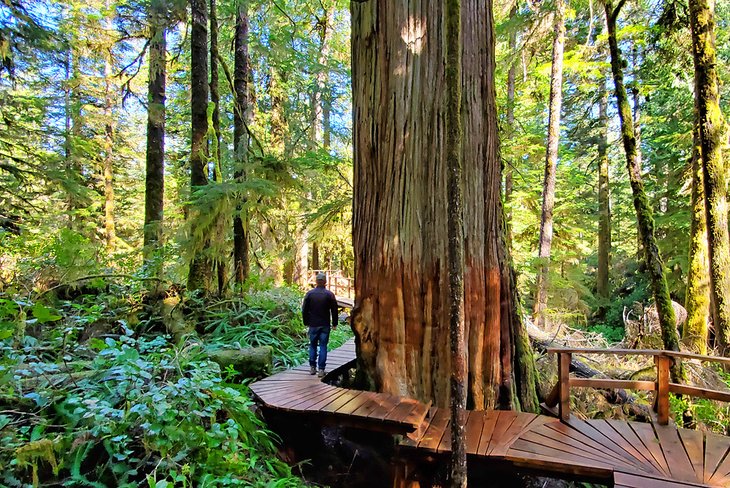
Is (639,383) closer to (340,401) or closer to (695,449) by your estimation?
(695,449)

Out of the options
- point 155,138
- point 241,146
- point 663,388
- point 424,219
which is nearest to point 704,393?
point 663,388

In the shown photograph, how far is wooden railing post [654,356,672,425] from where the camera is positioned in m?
3.90

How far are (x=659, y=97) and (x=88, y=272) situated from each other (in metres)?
18.0

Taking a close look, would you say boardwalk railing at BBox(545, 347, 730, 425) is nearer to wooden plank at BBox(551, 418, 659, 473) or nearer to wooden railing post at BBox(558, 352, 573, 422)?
wooden railing post at BBox(558, 352, 573, 422)

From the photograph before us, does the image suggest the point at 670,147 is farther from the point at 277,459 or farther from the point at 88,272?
the point at 88,272

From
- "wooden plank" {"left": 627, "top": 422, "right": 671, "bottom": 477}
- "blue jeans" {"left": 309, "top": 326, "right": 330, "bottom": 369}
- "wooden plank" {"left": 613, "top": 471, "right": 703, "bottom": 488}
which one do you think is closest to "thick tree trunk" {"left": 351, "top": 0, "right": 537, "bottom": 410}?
"blue jeans" {"left": 309, "top": 326, "right": 330, "bottom": 369}

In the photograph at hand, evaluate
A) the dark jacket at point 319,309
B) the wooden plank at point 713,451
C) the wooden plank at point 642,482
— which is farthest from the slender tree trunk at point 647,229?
the dark jacket at point 319,309

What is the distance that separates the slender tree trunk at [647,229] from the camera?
5422 mm

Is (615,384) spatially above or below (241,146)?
below

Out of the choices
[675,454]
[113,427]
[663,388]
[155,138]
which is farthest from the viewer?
[155,138]

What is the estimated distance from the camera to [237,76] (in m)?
8.38

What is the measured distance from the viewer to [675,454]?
132 inches

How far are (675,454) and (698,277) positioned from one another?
201 inches

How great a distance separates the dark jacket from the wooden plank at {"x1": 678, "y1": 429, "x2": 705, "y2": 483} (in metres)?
3.75
